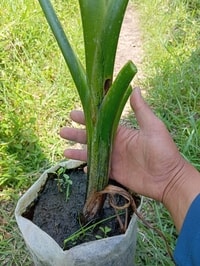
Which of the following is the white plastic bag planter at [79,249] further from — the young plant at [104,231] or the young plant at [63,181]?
the young plant at [63,181]

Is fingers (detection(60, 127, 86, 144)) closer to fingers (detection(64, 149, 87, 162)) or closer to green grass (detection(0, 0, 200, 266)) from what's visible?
fingers (detection(64, 149, 87, 162))

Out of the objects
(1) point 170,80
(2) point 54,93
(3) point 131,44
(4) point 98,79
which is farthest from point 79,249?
(3) point 131,44

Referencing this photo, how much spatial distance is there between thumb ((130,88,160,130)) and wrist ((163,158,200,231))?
113 mm

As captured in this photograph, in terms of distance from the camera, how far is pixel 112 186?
1.24 meters

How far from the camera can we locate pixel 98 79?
110 centimetres

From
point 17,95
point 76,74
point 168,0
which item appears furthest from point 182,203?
point 168,0

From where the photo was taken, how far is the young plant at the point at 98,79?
1.01m

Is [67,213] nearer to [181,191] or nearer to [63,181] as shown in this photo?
[63,181]

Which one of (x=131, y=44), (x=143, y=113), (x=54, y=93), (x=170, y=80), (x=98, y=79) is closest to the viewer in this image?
(x=98, y=79)

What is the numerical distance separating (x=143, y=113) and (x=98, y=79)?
0.53ft

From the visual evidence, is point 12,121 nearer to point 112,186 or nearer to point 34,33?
point 34,33

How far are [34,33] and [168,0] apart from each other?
0.91 meters

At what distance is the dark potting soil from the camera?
1.26 meters

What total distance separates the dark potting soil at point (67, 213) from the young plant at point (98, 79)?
47 mm
